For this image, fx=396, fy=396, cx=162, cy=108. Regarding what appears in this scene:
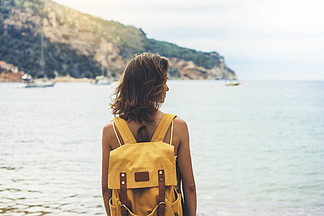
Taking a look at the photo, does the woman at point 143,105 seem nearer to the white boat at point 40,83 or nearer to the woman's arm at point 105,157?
the woman's arm at point 105,157

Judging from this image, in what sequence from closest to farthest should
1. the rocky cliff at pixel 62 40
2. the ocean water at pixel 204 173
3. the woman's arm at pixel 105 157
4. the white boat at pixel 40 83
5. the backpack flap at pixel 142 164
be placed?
1. the backpack flap at pixel 142 164
2. the woman's arm at pixel 105 157
3. the ocean water at pixel 204 173
4. the white boat at pixel 40 83
5. the rocky cliff at pixel 62 40

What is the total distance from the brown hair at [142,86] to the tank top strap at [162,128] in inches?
2.8

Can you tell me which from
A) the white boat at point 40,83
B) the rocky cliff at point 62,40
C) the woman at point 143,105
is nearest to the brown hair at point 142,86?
the woman at point 143,105

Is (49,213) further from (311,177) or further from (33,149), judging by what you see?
(33,149)

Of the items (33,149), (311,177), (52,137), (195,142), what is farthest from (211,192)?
(52,137)

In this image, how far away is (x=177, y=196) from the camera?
6.62 ft

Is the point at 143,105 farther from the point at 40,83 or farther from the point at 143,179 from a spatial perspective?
the point at 40,83

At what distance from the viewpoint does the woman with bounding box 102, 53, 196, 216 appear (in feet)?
6.62

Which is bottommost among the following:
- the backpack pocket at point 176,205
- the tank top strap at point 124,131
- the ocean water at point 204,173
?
the ocean water at point 204,173

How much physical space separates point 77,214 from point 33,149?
8.06m

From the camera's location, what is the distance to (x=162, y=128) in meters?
2.03

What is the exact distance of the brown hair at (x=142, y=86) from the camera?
2.02m

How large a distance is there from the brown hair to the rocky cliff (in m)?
110

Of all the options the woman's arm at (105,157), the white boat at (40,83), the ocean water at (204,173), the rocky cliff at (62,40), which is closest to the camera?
the woman's arm at (105,157)
